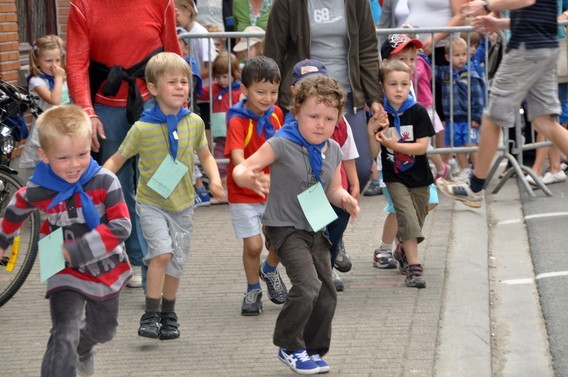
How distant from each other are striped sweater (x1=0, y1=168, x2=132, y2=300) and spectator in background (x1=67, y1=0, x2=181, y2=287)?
1949 millimetres

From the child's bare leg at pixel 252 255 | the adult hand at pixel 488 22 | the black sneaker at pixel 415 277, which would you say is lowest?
the black sneaker at pixel 415 277

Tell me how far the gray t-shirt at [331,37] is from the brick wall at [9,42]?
4025 millimetres

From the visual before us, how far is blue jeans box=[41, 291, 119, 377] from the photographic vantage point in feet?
17.5

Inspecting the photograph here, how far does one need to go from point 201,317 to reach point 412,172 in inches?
71.9

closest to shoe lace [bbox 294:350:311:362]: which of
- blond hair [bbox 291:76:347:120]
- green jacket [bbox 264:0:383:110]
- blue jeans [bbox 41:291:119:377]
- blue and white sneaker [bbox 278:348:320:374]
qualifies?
blue and white sneaker [bbox 278:348:320:374]

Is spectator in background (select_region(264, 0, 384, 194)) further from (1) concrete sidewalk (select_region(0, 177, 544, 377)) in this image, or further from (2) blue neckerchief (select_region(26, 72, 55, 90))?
(2) blue neckerchief (select_region(26, 72, 55, 90))

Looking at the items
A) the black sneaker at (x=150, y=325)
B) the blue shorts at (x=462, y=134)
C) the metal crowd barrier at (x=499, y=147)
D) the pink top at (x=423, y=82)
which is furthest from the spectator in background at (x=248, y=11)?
the black sneaker at (x=150, y=325)

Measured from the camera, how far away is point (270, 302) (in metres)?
7.70

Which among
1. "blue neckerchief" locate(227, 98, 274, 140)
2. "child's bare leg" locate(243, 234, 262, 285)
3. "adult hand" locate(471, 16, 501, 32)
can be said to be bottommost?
"child's bare leg" locate(243, 234, 262, 285)

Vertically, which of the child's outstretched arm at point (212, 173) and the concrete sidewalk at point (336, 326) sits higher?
the child's outstretched arm at point (212, 173)

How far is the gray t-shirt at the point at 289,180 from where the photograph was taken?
241 inches

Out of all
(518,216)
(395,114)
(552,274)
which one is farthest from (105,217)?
(518,216)

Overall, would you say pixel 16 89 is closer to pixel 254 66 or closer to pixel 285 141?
pixel 254 66

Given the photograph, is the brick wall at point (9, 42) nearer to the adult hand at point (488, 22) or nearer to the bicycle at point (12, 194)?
the bicycle at point (12, 194)
